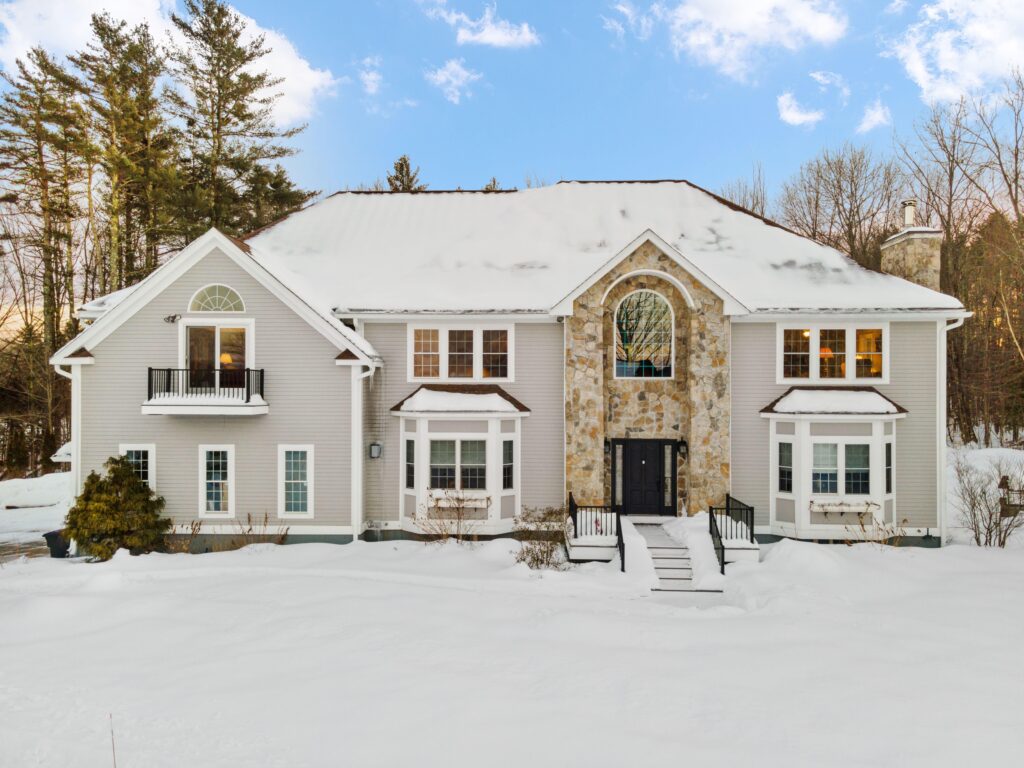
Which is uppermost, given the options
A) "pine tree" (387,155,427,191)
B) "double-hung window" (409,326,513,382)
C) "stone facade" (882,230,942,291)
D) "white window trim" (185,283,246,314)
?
"pine tree" (387,155,427,191)

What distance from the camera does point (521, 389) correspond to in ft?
51.0

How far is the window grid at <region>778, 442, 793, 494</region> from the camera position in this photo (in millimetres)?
15000

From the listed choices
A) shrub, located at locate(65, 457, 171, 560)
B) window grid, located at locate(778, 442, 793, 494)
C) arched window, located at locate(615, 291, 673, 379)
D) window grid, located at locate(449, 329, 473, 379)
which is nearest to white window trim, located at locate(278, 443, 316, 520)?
shrub, located at locate(65, 457, 171, 560)

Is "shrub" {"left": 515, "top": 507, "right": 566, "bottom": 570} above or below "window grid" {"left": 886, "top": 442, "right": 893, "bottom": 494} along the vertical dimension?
below

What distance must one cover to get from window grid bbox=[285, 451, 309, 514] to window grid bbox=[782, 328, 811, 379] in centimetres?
1369

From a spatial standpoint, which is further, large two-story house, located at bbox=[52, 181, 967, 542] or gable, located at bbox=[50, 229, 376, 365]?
large two-story house, located at bbox=[52, 181, 967, 542]

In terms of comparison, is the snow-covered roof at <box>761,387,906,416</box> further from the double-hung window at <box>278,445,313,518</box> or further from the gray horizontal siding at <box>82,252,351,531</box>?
the double-hung window at <box>278,445,313,518</box>

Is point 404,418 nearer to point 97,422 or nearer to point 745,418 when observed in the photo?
point 97,422

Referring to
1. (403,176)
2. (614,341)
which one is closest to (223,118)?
(403,176)

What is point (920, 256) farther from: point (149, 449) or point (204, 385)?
point (149, 449)

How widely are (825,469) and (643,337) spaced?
19.8 feet

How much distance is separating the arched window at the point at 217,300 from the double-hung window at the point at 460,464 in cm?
649

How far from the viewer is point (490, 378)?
15672 millimetres

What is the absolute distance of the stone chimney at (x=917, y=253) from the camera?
54.0 ft
